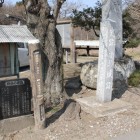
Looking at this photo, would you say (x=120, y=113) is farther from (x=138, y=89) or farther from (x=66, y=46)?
(x=66, y=46)

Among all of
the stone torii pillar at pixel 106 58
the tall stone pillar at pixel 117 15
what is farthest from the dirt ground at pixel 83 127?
the tall stone pillar at pixel 117 15

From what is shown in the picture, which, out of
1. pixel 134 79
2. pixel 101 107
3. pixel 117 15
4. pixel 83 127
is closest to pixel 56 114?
pixel 83 127

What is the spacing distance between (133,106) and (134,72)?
96.9 inches

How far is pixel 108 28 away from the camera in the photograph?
22.0 ft

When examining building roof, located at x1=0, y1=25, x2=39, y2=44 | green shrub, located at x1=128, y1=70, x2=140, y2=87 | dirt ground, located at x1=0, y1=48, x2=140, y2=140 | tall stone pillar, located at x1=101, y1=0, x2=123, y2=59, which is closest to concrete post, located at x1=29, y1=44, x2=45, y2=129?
dirt ground, located at x1=0, y1=48, x2=140, y2=140

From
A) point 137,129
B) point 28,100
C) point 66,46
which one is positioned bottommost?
point 137,129

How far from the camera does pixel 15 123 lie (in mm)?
5617

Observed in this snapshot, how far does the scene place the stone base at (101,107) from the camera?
21.3 feet

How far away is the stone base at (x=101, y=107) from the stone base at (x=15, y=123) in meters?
1.45

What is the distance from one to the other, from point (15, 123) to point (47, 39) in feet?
7.13

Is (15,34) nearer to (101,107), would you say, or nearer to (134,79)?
(101,107)

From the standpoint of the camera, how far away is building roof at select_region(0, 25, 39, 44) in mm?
6297

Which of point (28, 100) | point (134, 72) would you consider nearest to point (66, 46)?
point (134, 72)

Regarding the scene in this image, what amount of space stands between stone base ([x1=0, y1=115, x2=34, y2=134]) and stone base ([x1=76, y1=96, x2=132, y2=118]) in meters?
1.45
